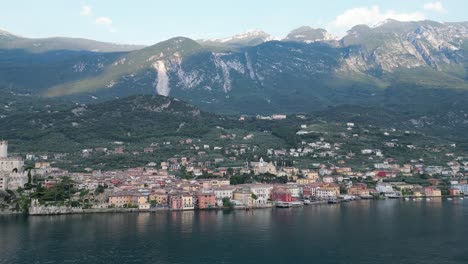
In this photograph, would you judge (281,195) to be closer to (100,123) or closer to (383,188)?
(383,188)

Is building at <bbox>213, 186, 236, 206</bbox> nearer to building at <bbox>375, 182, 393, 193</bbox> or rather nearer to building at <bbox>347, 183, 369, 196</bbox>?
building at <bbox>347, 183, 369, 196</bbox>

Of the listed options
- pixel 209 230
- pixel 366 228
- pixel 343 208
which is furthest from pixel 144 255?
pixel 343 208

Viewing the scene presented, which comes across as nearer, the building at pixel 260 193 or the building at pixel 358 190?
the building at pixel 260 193

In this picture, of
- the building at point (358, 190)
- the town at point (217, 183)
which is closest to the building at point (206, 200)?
the town at point (217, 183)

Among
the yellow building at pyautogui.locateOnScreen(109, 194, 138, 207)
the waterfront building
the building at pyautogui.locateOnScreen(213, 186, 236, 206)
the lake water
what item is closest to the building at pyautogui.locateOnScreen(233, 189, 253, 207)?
the building at pyautogui.locateOnScreen(213, 186, 236, 206)

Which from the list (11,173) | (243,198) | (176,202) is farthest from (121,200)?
(243,198)

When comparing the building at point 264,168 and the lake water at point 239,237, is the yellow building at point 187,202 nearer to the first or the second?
the lake water at point 239,237
